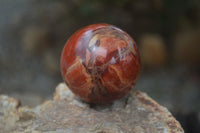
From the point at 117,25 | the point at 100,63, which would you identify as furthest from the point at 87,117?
the point at 117,25

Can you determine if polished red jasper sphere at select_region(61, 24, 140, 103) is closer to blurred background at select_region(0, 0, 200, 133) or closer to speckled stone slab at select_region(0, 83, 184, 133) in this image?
speckled stone slab at select_region(0, 83, 184, 133)

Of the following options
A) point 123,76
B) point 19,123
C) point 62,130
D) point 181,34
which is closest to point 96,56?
point 123,76

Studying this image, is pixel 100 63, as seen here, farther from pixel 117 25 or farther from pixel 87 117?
pixel 117 25

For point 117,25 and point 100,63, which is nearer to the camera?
point 100,63

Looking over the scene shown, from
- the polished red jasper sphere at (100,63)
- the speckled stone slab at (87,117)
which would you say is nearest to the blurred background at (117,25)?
the speckled stone slab at (87,117)

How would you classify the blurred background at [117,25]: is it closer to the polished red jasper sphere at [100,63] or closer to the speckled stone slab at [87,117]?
the speckled stone slab at [87,117]

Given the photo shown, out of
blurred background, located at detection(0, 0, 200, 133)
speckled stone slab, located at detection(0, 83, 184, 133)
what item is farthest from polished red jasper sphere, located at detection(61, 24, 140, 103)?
blurred background, located at detection(0, 0, 200, 133)

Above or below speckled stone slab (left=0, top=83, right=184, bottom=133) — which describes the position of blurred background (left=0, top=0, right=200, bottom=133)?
above
